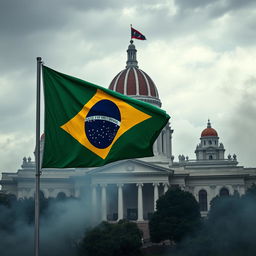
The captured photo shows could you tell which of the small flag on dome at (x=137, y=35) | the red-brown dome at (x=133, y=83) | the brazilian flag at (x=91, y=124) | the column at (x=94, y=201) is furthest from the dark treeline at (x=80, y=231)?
the brazilian flag at (x=91, y=124)

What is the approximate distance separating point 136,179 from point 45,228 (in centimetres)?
3354

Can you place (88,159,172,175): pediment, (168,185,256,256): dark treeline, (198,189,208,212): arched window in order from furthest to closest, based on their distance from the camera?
(198,189,208,212): arched window < (88,159,172,175): pediment < (168,185,256,256): dark treeline

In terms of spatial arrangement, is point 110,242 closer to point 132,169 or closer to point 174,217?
point 174,217

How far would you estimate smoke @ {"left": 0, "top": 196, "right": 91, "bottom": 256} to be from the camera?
241ft

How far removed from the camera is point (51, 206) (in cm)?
9381

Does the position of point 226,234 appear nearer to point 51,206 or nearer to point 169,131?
point 51,206

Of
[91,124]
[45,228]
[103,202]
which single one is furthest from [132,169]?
[91,124]

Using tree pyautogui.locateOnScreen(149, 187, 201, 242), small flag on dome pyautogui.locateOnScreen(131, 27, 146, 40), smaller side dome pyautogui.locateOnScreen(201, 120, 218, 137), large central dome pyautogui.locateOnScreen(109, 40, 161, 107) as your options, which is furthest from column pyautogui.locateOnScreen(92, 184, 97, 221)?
smaller side dome pyautogui.locateOnScreen(201, 120, 218, 137)

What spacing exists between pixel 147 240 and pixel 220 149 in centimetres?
5999

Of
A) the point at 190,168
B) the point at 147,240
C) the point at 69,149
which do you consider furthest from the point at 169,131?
the point at 69,149

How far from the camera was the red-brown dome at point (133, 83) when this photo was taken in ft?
417

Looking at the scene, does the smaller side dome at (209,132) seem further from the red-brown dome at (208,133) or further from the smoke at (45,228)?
the smoke at (45,228)

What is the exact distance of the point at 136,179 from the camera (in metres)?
114

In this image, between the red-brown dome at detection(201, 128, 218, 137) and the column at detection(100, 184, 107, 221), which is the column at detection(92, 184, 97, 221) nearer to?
the column at detection(100, 184, 107, 221)
